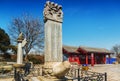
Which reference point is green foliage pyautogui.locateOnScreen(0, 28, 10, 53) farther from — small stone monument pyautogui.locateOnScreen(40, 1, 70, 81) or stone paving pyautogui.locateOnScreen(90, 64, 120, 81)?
small stone monument pyautogui.locateOnScreen(40, 1, 70, 81)

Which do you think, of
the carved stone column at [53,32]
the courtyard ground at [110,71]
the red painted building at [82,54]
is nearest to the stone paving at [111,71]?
the courtyard ground at [110,71]

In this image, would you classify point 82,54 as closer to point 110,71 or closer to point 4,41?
point 110,71

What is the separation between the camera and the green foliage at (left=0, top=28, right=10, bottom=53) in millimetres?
30844

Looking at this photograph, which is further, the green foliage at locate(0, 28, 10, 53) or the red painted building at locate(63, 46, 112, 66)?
the red painted building at locate(63, 46, 112, 66)

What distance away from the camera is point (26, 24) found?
3403 cm

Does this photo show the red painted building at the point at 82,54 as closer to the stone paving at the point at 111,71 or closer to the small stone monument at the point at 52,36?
the stone paving at the point at 111,71

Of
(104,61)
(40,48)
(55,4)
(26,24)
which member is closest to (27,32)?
(26,24)

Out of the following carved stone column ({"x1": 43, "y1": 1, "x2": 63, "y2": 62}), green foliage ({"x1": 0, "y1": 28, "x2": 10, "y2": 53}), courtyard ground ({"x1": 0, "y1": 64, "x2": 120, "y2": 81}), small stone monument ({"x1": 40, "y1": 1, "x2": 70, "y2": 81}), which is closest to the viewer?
small stone monument ({"x1": 40, "y1": 1, "x2": 70, "y2": 81})

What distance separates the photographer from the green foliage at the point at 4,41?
30844mm

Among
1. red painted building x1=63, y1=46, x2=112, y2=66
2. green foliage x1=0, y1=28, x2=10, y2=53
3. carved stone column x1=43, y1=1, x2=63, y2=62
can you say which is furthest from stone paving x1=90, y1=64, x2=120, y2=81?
green foliage x1=0, y1=28, x2=10, y2=53

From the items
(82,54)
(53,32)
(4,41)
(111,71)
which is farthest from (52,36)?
(82,54)

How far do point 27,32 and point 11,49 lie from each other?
4.60 m

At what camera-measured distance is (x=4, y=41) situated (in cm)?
3106

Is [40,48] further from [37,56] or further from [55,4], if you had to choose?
[55,4]
